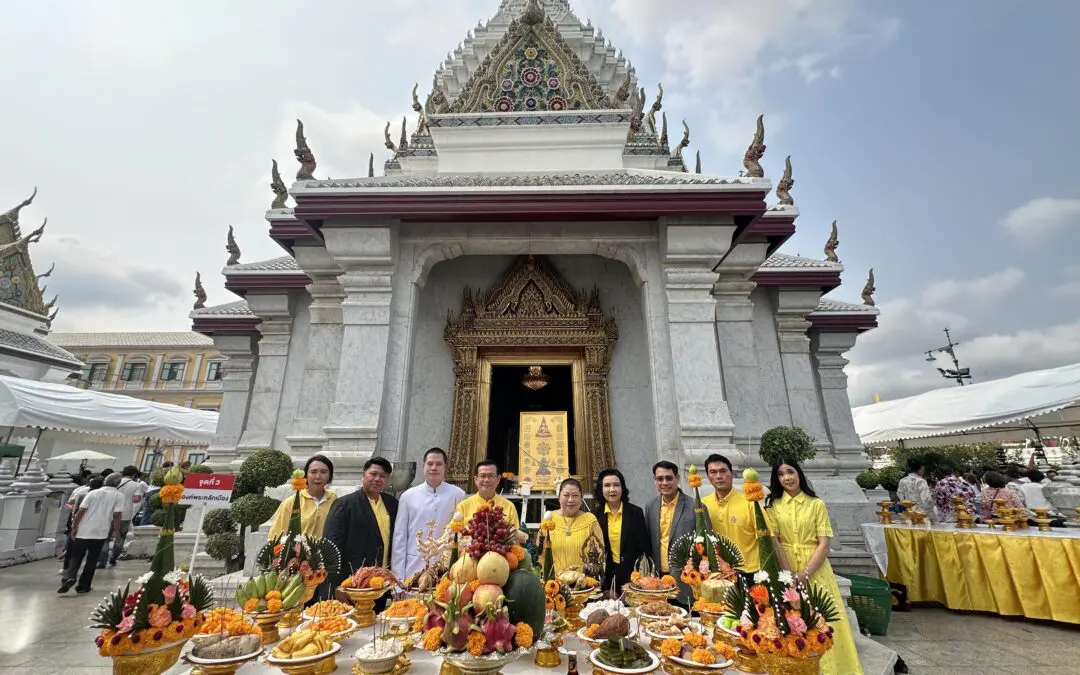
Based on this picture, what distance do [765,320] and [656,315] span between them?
2.84 meters

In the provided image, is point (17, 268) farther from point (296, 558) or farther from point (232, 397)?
point (296, 558)

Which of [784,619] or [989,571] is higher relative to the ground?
[784,619]

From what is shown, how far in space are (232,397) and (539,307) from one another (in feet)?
20.9

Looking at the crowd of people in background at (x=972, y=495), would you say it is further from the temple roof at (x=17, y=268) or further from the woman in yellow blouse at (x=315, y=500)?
the temple roof at (x=17, y=268)

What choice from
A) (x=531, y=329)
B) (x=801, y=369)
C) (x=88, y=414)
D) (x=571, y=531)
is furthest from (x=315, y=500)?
(x=88, y=414)

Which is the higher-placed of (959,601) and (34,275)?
(34,275)

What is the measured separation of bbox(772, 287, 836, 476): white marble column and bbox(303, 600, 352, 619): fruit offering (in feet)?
20.2

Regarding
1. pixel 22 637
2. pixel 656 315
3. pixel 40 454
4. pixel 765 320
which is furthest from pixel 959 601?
pixel 40 454

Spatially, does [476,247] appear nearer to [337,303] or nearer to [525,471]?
[337,303]

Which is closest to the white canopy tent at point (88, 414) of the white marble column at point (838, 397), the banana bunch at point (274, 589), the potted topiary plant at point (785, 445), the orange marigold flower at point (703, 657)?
the banana bunch at point (274, 589)

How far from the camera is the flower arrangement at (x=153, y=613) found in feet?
6.70

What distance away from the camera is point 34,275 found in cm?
1758

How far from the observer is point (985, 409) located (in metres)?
12.4

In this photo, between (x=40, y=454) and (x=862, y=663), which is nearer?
(x=862, y=663)
